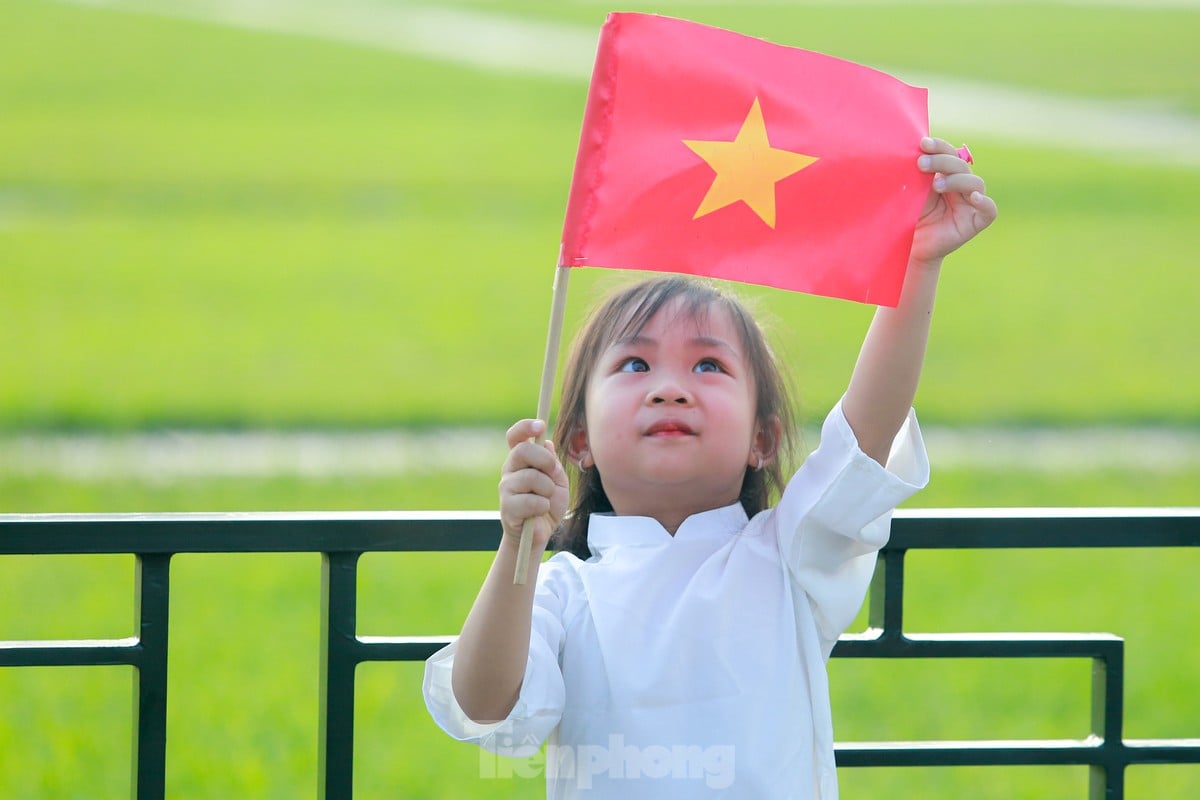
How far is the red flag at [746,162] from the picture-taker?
185 centimetres

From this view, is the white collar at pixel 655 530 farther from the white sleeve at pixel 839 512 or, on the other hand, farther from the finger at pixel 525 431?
the finger at pixel 525 431

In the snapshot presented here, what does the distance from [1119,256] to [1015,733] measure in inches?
507

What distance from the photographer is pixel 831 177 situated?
1936 mm

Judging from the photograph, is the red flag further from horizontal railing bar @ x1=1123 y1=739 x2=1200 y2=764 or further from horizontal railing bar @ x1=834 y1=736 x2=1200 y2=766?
horizontal railing bar @ x1=1123 y1=739 x2=1200 y2=764

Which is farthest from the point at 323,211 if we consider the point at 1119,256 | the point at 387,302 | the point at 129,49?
the point at 129,49

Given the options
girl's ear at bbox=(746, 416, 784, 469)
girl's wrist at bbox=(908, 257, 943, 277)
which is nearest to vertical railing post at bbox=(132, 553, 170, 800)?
girl's ear at bbox=(746, 416, 784, 469)

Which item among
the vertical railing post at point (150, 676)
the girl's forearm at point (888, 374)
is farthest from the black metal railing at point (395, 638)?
the girl's forearm at point (888, 374)

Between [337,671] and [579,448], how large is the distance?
0.41m

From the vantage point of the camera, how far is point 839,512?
1890 mm

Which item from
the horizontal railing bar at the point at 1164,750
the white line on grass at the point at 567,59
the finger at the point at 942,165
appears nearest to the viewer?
the finger at the point at 942,165

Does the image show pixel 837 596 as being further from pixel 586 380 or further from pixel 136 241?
pixel 136 241

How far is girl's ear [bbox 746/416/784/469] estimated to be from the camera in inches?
84.4

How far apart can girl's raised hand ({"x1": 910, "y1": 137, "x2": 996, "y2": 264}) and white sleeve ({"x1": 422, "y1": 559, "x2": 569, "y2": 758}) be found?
0.61 m

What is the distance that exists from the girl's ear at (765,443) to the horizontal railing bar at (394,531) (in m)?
0.18
